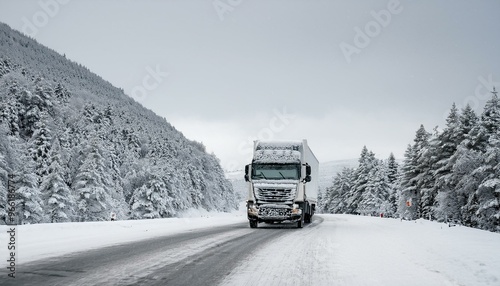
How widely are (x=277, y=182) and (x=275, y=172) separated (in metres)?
0.58

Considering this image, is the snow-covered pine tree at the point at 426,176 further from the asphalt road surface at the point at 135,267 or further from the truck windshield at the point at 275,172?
the asphalt road surface at the point at 135,267

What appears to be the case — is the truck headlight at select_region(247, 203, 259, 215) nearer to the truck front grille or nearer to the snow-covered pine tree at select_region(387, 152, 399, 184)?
the truck front grille

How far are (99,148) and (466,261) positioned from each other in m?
40.3

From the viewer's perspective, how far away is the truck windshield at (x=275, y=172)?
19.0 metres

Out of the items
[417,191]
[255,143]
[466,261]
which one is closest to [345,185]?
[417,191]

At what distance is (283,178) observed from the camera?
19.0 metres

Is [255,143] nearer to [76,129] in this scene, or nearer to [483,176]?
[483,176]

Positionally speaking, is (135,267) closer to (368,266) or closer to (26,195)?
(368,266)

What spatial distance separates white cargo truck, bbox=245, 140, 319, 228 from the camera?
1856 centimetres

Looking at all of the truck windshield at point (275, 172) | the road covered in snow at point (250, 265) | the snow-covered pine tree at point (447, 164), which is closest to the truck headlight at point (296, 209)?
the truck windshield at point (275, 172)

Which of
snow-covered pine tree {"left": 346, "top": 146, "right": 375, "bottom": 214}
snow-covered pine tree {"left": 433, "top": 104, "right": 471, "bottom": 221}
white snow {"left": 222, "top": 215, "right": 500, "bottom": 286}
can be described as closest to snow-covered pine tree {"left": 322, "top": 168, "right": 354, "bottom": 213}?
snow-covered pine tree {"left": 346, "top": 146, "right": 375, "bottom": 214}

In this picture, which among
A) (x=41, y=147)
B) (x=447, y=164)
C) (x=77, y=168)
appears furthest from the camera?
(x=77, y=168)

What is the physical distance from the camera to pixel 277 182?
18734 millimetres

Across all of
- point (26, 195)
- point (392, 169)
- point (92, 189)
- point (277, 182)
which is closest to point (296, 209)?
point (277, 182)
